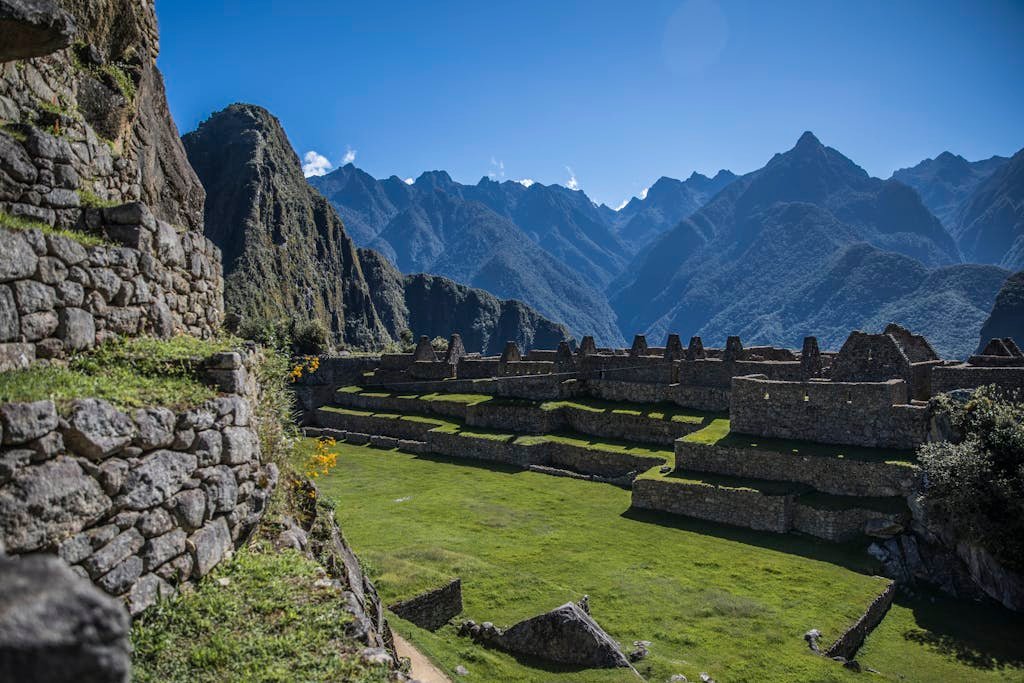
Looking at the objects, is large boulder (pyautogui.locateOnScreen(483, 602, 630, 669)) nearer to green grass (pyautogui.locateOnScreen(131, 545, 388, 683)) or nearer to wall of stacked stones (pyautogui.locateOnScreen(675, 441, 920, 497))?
green grass (pyautogui.locateOnScreen(131, 545, 388, 683))

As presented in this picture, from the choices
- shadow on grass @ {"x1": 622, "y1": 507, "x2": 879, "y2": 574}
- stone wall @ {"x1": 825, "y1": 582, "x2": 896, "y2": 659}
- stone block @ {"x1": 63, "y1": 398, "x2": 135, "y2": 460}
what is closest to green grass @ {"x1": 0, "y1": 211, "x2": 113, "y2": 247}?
stone block @ {"x1": 63, "y1": 398, "x2": 135, "y2": 460}

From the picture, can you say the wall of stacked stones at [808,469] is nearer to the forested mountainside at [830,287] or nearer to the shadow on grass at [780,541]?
the shadow on grass at [780,541]

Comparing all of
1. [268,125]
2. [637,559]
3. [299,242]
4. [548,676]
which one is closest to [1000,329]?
[637,559]

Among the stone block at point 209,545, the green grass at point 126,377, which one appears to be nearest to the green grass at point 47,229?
the green grass at point 126,377

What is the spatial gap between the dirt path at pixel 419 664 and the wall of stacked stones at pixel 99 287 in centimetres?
500

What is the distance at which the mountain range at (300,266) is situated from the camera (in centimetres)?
13088

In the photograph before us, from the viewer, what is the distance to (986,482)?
12812mm

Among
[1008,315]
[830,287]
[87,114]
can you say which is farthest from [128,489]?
[830,287]

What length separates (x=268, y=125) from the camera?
6506 inches

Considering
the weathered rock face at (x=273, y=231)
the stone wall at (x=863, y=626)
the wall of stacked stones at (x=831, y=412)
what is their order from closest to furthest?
the stone wall at (x=863, y=626) → the wall of stacked stones at (x=831, y=412) → the weathered rock face at (x=273, y=231)

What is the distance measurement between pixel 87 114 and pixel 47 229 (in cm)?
380

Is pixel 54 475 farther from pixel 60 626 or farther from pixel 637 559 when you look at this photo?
pixel 637 559

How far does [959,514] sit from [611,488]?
1007 cm

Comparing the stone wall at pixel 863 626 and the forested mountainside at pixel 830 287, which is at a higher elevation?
the forested mountainside at pixel 830 287
